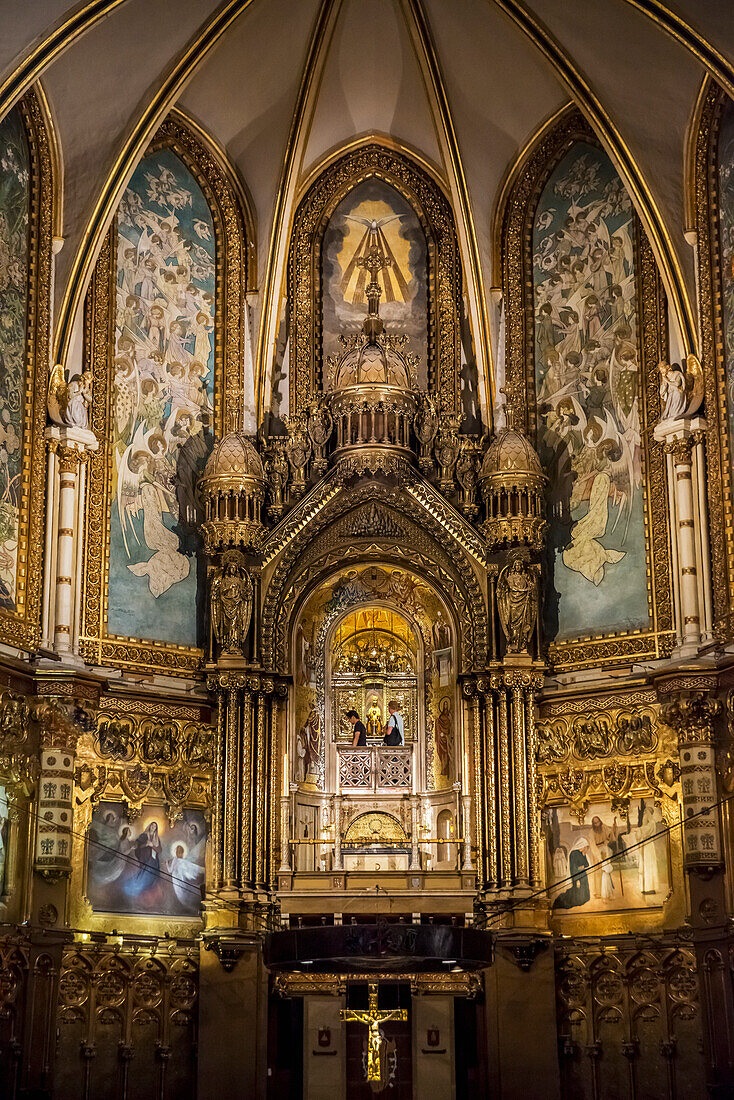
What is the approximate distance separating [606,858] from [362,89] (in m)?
13.4

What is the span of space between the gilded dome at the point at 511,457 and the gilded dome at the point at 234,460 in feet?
12.0

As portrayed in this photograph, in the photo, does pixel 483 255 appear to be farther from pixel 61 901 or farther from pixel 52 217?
pixel 61 901

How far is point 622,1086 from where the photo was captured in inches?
911

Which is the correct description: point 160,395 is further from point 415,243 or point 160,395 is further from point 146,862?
point 146,862

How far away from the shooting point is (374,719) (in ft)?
86.4

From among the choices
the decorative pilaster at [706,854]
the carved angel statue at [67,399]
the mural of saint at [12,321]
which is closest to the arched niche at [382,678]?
the decorative pilaster at [706,854]

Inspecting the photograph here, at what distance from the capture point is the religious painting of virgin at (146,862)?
23797mm

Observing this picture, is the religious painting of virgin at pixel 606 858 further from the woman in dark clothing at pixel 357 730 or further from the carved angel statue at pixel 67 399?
the carved angel statue at pixel 67 399

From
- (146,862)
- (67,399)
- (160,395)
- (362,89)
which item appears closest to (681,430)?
(362,89)

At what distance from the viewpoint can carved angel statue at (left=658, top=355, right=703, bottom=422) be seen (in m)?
24.8

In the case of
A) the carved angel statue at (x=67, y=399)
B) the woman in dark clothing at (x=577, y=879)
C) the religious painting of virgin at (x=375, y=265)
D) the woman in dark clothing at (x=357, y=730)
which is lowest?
the woman in dark clothing at (x=577, y=879)

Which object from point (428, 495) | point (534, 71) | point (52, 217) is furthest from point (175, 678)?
point (534, 71)

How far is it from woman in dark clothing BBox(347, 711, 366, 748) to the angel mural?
9.25ft

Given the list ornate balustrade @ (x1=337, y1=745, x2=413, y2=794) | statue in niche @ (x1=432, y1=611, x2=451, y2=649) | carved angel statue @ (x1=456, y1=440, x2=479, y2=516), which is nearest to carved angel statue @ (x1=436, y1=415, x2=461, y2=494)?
carved angel statue @ (x1=456, y1=440, x2=479, y2=516)
